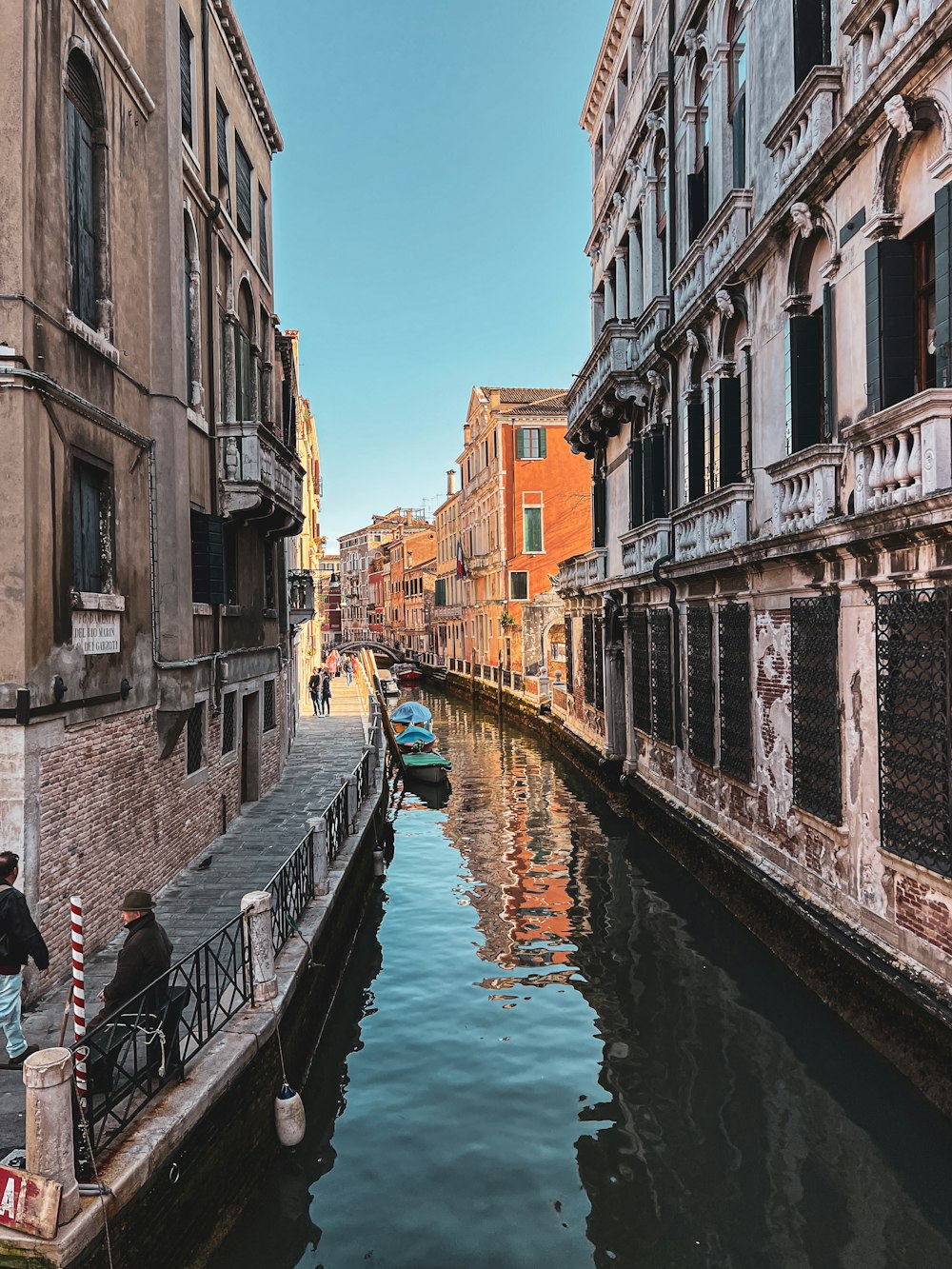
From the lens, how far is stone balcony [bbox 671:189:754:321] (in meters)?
10.7

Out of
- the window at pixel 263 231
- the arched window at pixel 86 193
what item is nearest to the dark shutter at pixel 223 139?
the window at pixel 263 231

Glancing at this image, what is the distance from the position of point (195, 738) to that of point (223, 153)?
27.2ft

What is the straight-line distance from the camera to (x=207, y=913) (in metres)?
8.92

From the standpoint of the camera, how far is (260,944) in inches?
269

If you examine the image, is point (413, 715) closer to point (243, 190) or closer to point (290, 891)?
point (243, 190)

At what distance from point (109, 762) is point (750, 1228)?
19.6ft

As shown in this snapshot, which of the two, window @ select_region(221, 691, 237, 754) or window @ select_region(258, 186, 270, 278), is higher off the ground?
window @ select_region(258, 186, 270, 278)

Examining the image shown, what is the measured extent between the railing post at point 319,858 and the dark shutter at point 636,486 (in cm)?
905

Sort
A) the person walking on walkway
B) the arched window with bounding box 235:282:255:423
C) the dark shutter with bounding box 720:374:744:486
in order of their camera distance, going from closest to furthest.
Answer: the dark shutter with bounding box 720:374:744:486 < the arched window with bounding box 235:282:255:423 < the person walking on walkway

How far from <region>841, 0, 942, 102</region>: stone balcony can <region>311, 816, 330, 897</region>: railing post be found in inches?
324

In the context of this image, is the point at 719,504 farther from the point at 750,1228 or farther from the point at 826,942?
the point at 750,1228

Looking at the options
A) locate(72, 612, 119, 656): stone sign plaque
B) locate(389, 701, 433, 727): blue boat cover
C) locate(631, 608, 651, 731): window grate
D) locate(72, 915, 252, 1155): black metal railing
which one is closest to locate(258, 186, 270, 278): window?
locate(631, 608, 651, 731): window grate

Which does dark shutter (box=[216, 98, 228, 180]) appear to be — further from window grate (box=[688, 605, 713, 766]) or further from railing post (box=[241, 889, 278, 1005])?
railing post (box=[241, 889, 278, 1005])

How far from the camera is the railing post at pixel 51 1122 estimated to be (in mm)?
4148
